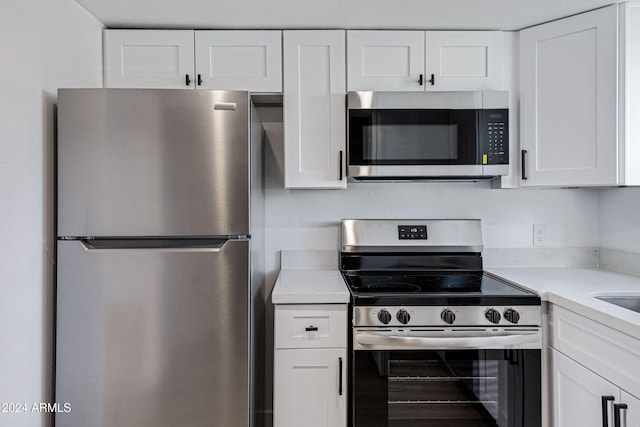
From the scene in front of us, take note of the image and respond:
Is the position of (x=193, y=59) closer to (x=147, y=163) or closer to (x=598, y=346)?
(x=147, y=163)

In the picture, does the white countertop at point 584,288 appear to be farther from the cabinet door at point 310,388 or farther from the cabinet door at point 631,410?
the cabinet door at point 310,388

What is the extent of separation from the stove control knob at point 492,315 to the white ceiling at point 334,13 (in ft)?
4.37

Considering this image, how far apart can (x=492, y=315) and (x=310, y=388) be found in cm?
81

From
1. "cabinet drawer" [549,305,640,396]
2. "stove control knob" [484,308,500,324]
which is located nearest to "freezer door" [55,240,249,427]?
"stove control knob" [484,308,500,324]

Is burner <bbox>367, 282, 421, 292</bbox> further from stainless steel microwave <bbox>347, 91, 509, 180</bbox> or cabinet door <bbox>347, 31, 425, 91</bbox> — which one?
cabinet door <bbox>347, 31, 425, 91</bbox>

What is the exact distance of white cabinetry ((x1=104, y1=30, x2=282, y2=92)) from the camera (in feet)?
6.24

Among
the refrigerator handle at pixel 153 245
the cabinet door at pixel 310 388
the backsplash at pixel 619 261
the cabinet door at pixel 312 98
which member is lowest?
the cabinet door at pixel 310 388

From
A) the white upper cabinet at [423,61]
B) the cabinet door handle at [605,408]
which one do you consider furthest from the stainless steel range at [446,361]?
the white upper cabinet at [423,61]

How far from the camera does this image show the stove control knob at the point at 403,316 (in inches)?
62.6

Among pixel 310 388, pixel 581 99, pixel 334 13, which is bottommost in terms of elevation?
pixel 310 388

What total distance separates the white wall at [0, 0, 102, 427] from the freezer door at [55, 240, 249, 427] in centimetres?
7

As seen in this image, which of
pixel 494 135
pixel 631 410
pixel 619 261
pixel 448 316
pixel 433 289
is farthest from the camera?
pixel 619 261

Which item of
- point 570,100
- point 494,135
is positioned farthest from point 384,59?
point 570,100

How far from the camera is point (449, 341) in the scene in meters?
1.56
